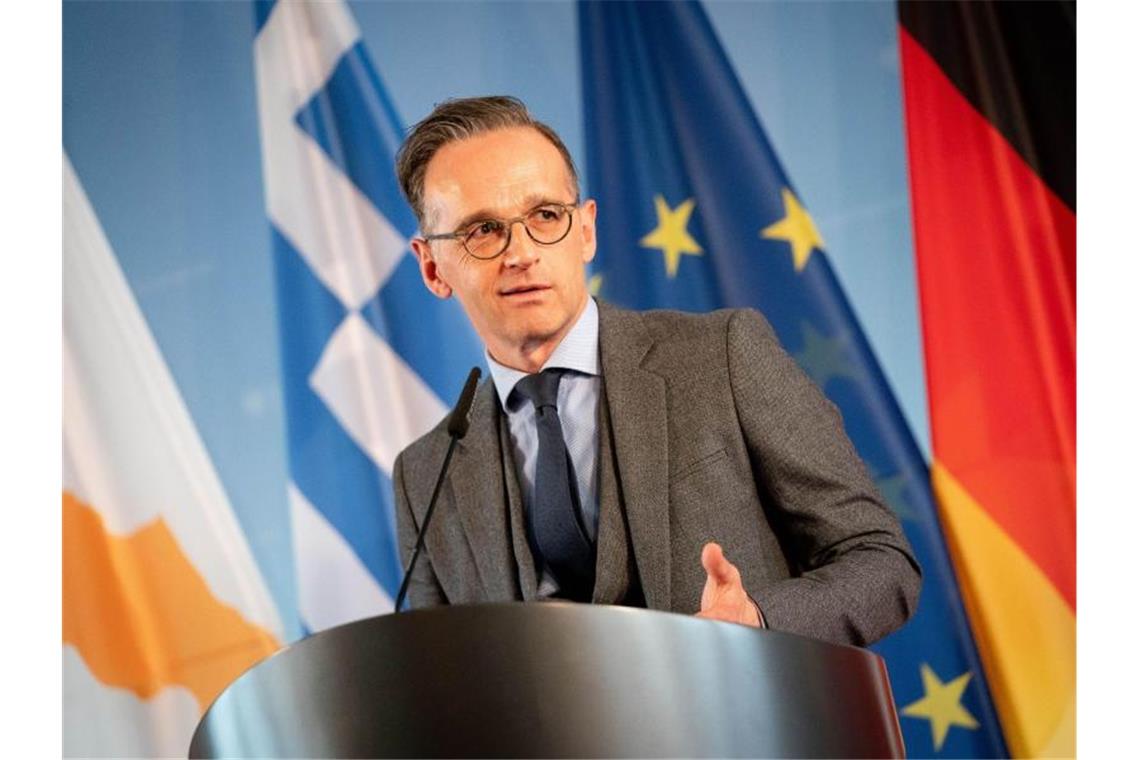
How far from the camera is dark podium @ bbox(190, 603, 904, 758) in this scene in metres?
0.93

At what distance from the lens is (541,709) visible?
93 cm

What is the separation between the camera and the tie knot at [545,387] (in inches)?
73.7

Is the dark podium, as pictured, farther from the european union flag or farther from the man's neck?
the european union flag

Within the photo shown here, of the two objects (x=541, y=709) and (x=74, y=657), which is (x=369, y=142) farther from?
(x=541, y=709)

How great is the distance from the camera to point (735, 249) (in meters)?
2.80

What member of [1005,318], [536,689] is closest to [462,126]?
[536,689]

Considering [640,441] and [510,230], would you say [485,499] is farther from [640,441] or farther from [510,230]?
[510,230]

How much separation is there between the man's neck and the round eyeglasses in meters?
0.10

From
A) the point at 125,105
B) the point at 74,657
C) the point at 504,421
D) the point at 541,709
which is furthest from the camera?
the point at 125,105

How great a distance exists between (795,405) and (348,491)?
1.22m

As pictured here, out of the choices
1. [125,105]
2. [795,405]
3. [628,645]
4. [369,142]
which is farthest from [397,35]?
[628,645]

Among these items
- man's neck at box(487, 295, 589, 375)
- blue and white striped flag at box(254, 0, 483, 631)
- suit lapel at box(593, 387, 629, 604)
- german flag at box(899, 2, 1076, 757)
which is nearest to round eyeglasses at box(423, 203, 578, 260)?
man's neck at box(487, 295, 589, 375)

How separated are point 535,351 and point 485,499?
0.22 m

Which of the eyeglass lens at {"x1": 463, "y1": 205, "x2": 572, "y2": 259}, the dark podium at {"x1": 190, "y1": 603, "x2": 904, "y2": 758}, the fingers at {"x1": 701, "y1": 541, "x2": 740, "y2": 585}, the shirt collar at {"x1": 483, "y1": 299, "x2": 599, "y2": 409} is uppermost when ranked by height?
the eyeglass lens at {"x1": 463, "y1": 205, "x2": 572, "y2": 259}
